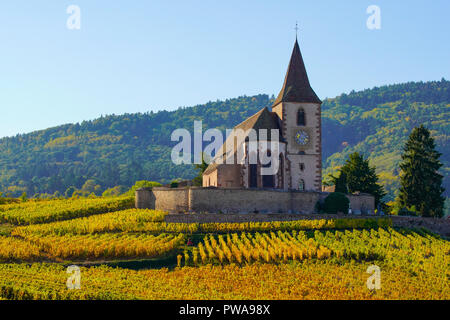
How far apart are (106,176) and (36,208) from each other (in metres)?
103

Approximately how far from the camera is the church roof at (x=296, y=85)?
64.0m

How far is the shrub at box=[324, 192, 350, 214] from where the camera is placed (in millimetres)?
57562

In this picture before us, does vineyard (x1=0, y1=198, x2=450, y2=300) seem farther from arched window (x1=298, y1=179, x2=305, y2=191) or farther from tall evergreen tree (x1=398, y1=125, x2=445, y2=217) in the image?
arched window (x1=298, y1=179, x2=305, y2=191)

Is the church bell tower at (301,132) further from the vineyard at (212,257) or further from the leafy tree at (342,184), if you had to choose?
the vineyard at (212,257)

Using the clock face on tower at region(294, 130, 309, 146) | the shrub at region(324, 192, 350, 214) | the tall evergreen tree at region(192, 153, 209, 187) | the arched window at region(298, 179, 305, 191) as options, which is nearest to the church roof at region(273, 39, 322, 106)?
the clock face on tower at region(294, 130, 309, 146)

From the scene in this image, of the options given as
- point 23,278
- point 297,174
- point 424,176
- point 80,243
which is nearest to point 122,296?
point 23,278

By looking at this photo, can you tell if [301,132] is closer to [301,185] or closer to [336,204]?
[301,185]

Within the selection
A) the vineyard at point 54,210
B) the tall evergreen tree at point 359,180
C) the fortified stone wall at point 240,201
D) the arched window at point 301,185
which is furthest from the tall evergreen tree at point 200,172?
the tall evergreen tree at point 359,180

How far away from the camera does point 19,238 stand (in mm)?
49281

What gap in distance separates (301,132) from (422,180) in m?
13.0

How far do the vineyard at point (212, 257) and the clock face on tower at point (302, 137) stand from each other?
39.2 ft

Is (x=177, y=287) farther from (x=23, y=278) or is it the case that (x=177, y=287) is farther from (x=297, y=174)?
(x=297, y=174)
